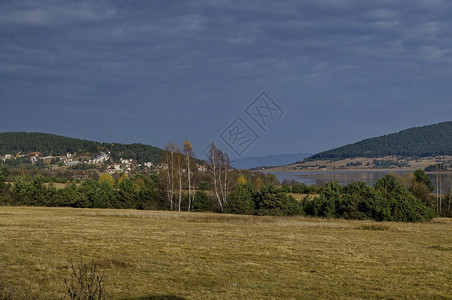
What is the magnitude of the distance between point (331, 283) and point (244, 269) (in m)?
3.12

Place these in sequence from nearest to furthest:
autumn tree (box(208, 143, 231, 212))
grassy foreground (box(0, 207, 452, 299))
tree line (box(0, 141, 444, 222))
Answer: grassy foreground (box(0, 207, 452, 299)) < tree line (box(0, 141, 444, 222)) < autumn tree (box(208, 143, 231, 212))

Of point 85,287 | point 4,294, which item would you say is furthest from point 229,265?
point 85,287

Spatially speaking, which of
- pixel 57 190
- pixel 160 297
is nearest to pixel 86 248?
pixel 160 297

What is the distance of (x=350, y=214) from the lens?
4594 cm

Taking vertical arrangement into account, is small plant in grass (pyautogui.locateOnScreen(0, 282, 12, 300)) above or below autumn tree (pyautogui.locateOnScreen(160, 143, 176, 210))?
below

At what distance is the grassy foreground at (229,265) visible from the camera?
37.4 feet

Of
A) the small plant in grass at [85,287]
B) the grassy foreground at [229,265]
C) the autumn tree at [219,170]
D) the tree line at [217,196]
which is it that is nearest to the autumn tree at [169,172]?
the tree line at [217,196]

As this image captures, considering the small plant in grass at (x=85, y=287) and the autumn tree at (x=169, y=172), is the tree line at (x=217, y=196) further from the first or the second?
the small plant in grass at (x=85, y=287)

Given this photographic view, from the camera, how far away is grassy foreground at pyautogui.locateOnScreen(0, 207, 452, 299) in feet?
37.4

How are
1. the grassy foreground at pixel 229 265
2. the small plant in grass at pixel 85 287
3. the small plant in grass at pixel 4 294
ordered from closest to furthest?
1. the small plant in grass at pixel 85 287
2. the small plant in grass at pixel 4 294
3. the grassy foreground at pixel 229 265

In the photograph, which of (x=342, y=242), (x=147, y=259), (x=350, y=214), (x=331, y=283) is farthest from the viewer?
(x=350, y=214)

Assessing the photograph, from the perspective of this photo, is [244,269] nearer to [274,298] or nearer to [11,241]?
[274,298]

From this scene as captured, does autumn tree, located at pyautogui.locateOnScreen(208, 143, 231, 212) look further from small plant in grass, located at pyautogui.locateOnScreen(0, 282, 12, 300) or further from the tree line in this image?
small plant in grass, located at pyautogui.locateOnScreen(0, 282, 12, 300)

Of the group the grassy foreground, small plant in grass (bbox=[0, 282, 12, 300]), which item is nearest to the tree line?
the grassy foreground
